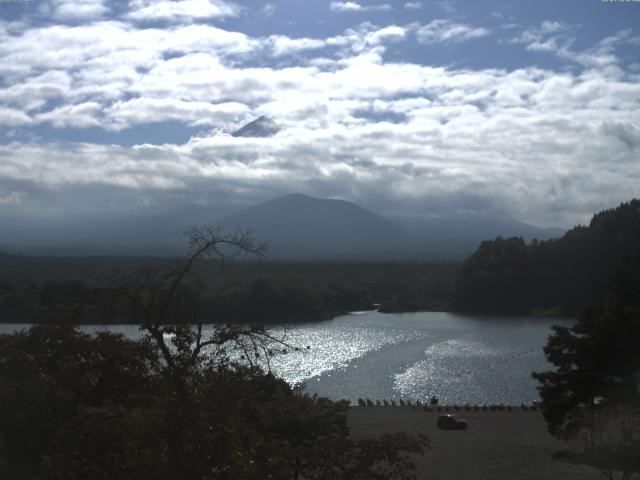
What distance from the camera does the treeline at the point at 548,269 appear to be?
6209 centimetres

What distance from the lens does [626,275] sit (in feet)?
85.7

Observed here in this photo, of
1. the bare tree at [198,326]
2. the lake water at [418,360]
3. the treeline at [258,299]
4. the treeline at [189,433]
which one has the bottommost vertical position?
the lake water at [418,360]

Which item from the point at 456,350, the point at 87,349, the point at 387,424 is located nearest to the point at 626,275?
the point at 387,424

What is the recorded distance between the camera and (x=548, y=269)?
65375 millimetres

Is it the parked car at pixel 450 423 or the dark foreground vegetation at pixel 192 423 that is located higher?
the dark foreground vegetation at pixel 192 423

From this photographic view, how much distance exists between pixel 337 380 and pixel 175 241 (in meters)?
133

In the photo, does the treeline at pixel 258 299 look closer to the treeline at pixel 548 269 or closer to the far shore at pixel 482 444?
the treeline at pixel 548 269

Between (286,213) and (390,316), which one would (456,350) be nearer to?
(390,316)

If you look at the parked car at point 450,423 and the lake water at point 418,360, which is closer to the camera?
the parked car at point 450,423

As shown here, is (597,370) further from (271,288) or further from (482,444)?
(271,288)

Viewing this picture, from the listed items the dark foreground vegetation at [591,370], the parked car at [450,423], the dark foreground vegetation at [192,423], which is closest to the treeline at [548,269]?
the parked car at [450,423]

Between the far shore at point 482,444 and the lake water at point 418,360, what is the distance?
3.42 m

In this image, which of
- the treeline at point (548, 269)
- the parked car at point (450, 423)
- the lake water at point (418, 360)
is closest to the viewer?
the parked car at point (450, 423)

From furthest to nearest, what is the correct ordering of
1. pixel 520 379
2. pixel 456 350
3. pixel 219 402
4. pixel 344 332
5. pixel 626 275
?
1. pixel 344 332
2. pixel 456 350
3. pixel 520 379
4. pixel 626 275
5. pixel 219 402
